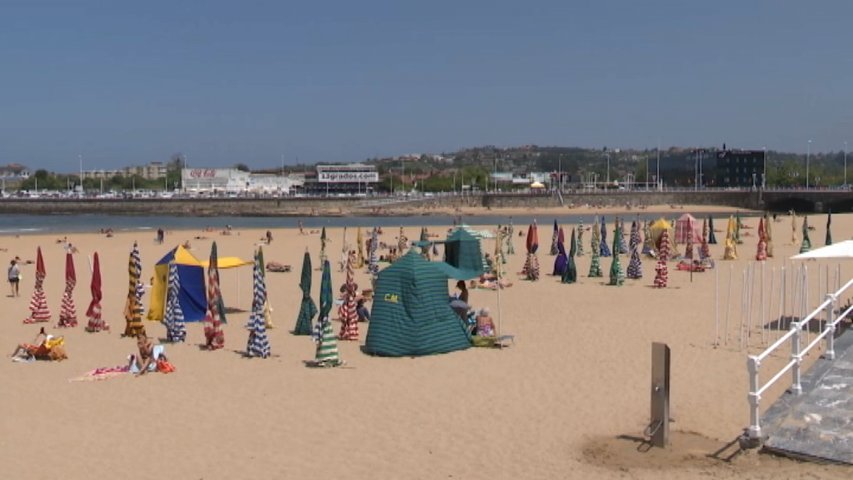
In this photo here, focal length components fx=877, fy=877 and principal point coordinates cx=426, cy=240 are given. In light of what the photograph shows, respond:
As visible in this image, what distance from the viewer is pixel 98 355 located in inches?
566

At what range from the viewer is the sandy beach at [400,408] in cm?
854

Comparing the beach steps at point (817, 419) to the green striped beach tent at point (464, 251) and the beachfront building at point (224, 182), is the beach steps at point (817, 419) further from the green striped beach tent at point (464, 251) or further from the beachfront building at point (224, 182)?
the beachfront building at point (224, 182)

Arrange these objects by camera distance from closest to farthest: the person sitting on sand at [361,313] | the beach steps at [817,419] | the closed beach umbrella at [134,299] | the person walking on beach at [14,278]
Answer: the beach steps at [817,419] < the closed beach umbrella at [134,299] < the person sitting on sand at [361,313] < the person walking on beach at [14,278]

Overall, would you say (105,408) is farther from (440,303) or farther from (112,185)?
(112,185)

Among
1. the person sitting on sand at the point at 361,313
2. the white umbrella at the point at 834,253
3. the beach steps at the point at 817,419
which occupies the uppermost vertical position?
the white umbrella at the point at 834,253

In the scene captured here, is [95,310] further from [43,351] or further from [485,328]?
[485,328]

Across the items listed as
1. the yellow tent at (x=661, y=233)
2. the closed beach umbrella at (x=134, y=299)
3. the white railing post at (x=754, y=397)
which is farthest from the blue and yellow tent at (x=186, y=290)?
the yellow tent at (x=661, y=233)

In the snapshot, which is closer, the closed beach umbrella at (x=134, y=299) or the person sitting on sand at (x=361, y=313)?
the closed beach umbrella at (x=134, y=299)

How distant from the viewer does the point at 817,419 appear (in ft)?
27.9

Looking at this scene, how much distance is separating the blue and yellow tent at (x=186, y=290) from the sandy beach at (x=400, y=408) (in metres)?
0.68

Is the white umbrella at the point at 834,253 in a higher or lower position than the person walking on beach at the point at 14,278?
higher

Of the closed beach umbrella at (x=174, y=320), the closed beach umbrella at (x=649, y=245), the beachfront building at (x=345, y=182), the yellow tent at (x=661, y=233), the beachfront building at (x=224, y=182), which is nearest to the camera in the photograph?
the closed beach umbrella at (x=174, y=320)

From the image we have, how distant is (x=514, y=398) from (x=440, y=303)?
309 centimetres

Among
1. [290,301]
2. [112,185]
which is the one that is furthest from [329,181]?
[290,301]
